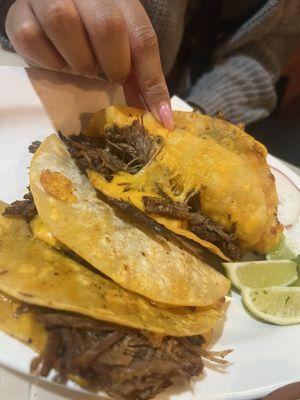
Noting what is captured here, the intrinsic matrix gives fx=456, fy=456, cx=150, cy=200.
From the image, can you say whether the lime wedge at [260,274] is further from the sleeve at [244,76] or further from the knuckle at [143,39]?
the sleeve at [244,76]

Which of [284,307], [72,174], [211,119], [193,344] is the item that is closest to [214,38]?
[211,119]

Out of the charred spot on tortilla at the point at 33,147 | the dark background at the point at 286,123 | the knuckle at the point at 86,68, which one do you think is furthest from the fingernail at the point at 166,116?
the dark background at the point at 286,123

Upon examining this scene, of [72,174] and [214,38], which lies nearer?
[72,174]

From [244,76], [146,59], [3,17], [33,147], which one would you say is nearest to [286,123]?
[244,76]

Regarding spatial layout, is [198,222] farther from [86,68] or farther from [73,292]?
[86,68]

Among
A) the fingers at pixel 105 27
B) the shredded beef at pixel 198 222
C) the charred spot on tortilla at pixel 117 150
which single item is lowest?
the shredded beef at pixel 198 222

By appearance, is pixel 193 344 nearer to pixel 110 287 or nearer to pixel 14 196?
pixel 110 287
